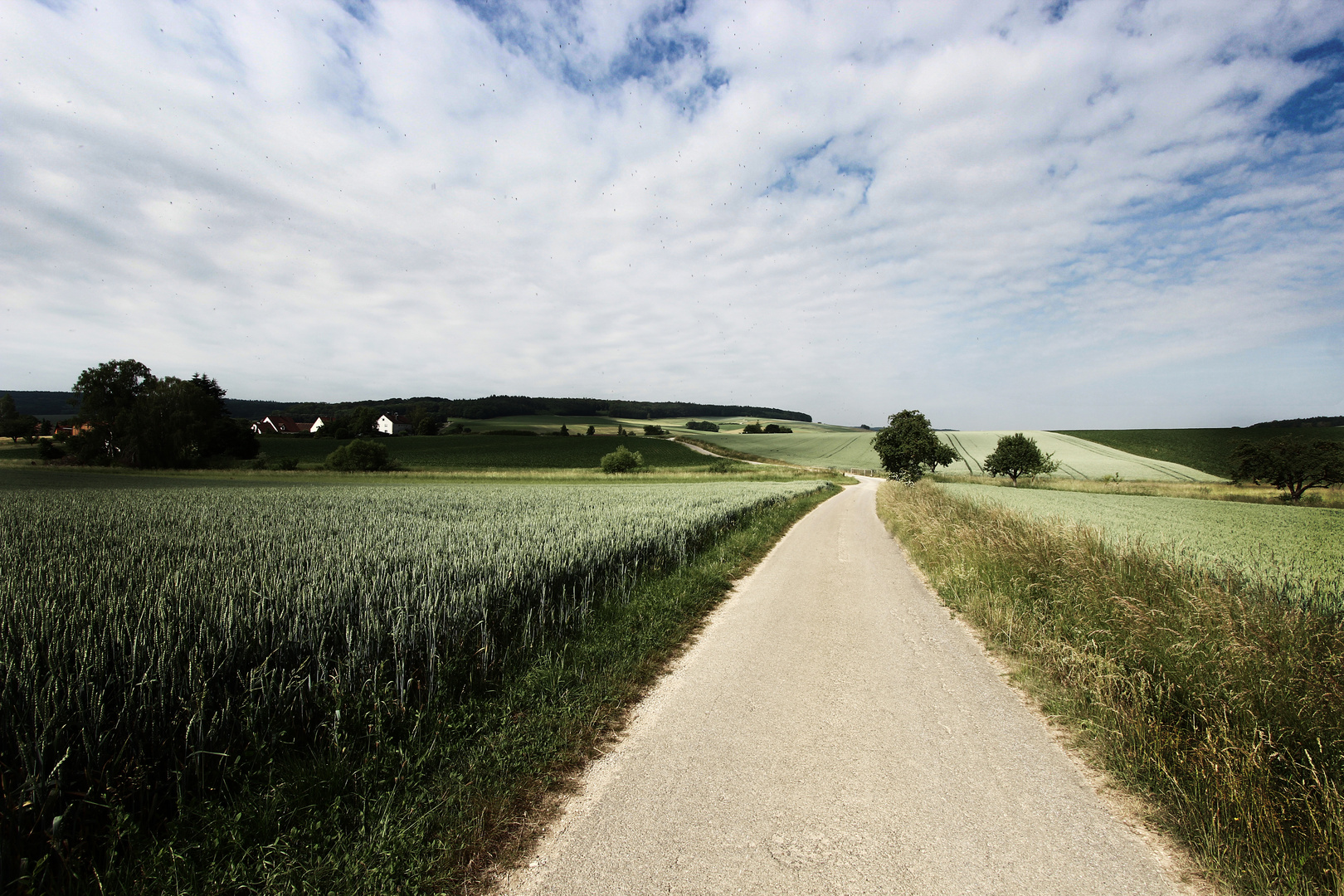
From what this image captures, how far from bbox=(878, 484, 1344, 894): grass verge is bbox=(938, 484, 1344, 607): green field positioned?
1300 millimetres

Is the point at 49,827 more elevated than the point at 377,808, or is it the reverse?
the point at 49,827

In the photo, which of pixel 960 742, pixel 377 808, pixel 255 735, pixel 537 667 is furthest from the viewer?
pixel 537 667

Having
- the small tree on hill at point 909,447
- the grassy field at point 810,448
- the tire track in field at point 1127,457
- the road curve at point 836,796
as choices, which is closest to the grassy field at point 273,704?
the road curve at point 836,796

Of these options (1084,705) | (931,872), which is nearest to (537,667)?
(931,872)

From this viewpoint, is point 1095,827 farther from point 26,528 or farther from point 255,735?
point 26,528

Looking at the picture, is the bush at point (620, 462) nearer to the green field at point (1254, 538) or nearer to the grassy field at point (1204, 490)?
the grassy field at point (1204, 490)

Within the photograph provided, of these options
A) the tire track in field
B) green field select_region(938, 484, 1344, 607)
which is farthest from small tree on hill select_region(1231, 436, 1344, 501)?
green field select_region(938, 484, 1344, 607)

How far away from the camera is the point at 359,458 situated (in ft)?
190

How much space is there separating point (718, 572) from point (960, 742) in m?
6.18

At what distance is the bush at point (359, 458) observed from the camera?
2256 inches

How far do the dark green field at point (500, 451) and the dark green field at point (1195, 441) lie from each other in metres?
59.6

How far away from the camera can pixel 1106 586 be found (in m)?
6.22

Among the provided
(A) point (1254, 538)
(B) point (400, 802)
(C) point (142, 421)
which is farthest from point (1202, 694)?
(C) point (142, 421)

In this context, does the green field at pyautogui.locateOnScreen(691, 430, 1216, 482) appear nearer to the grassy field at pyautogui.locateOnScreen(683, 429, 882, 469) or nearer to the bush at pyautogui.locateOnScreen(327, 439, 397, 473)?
the grassy field at pyautogui.locateOnScreen(683, 429, 882, 469)
